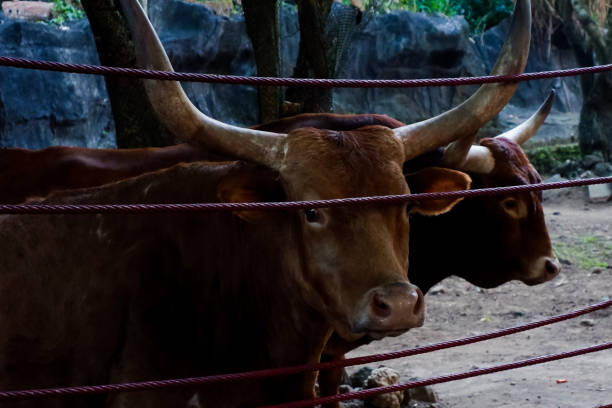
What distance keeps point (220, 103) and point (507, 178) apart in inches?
355

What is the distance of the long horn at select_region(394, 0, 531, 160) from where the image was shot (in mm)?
3098

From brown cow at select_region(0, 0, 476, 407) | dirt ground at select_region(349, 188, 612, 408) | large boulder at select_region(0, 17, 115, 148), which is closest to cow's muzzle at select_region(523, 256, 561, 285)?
dirt ground at select_region(349, 188, 612, 408)

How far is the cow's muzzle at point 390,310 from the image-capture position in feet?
8.52

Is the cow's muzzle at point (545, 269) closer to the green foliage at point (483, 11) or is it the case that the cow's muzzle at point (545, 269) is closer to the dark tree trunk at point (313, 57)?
the dark tree trunk at point (313, 57)

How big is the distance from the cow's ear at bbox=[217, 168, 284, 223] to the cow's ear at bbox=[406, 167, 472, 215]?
625 mm

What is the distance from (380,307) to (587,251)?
6.80 metres

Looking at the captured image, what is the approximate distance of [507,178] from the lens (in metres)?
4.73

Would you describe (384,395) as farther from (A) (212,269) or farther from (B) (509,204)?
(A) (212,269)

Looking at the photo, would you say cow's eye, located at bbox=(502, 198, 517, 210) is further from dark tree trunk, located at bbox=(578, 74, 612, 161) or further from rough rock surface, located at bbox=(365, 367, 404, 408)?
dark tree trunk, located at bbox=(578, 74, 612, 161)

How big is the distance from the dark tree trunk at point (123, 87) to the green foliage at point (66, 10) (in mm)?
7137

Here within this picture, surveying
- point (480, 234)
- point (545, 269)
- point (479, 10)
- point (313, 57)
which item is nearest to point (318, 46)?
point (313, 57)

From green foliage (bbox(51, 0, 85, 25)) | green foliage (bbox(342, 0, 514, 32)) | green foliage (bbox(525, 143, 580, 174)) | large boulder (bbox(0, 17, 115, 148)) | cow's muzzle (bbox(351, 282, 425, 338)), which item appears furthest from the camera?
green foliage (bbox(342, 0, 514, 32))

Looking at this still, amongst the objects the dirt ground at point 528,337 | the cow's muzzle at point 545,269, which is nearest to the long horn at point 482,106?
the cow's muzzle at point 545,269

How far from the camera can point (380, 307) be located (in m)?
2.64
